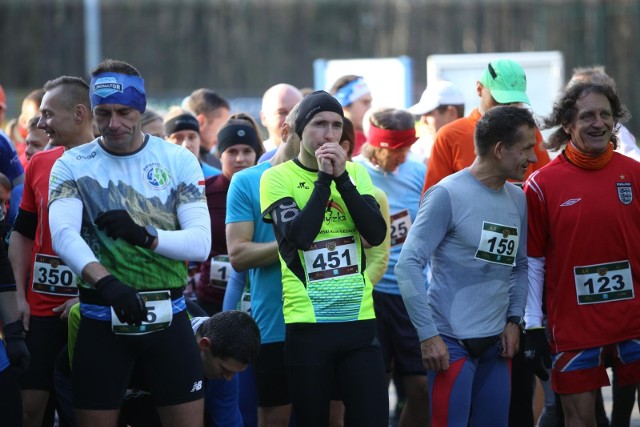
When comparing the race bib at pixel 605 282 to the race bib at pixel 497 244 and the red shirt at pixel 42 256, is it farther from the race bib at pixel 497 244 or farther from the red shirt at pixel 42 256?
the red shirt at pixel 42 256

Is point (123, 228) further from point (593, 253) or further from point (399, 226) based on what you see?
point (399, 226)

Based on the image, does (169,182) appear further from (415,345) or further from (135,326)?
(415,345)

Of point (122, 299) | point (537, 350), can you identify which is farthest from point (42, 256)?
point (537, 350)

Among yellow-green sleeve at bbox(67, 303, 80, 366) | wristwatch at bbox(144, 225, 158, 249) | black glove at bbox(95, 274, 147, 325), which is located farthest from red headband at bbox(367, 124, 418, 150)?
black glove at bbox(95, 274, 147, 325)

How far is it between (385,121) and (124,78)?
9.02 ft

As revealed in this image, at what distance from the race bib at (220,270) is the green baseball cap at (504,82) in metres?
1.85

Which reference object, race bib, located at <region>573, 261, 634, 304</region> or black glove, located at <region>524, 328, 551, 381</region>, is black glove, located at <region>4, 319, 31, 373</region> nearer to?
black glove, located at <region>524, 328, 551, 381</region>

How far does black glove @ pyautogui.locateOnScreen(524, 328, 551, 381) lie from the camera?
206 inches

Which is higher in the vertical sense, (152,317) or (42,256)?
(42,256)

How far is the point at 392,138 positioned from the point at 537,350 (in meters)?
2.19

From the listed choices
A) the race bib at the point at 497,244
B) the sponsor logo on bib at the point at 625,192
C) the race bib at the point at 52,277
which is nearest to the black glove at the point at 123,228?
the race bib at the point at 52,277

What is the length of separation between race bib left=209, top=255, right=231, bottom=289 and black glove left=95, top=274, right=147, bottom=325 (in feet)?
7.19

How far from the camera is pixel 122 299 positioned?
4195 mm

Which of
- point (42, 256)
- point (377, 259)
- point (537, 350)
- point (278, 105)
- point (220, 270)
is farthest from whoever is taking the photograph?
point (278, 105)
